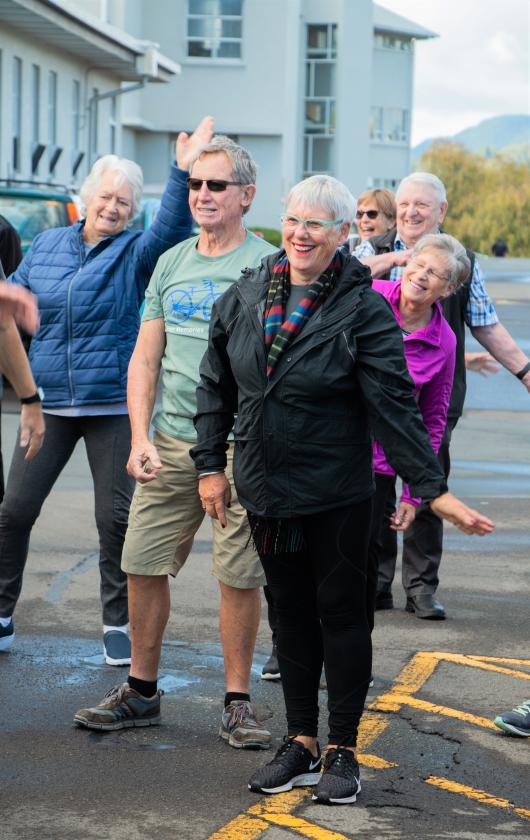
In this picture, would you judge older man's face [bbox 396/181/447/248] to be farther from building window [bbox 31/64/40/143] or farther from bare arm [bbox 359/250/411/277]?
building window [bbox 31/64/40/143]

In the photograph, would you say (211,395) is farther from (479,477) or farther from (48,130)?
(48,130)

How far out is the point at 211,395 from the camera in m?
4.84

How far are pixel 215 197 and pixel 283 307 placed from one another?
77 centimetres

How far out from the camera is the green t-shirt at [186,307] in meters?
5.27

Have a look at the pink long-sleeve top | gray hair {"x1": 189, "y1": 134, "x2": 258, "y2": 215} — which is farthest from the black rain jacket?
the pink long-sleeve top

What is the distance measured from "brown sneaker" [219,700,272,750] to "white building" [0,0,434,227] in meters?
20.4

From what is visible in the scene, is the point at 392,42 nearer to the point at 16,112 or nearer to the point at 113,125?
the point at 113,125

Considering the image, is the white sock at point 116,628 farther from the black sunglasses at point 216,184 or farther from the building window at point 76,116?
the building window at point 76,116

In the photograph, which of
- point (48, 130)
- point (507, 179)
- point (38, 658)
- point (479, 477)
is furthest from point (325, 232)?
point (507, 179)

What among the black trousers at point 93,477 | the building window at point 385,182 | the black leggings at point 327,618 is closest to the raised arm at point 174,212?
the black trousers at point 93,477

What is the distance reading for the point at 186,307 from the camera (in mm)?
5281

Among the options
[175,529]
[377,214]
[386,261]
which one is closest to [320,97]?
[377,214]

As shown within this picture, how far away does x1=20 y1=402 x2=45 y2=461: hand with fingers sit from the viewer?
5.39m

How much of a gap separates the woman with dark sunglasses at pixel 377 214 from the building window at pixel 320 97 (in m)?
53.3
